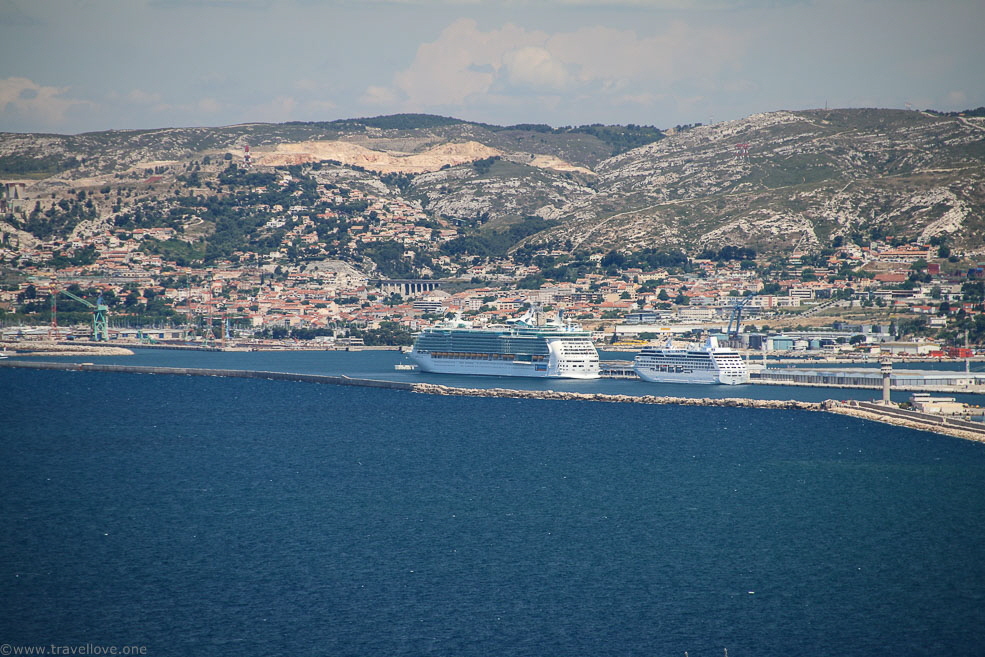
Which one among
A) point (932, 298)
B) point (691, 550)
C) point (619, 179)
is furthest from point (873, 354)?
point (619, 179)

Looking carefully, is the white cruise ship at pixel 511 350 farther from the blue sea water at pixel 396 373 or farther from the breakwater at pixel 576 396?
the breakwater at pixel 576 396

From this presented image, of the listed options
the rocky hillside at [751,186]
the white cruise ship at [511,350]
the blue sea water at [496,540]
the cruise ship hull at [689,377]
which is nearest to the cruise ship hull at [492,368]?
the white cruise ship at [511,350]

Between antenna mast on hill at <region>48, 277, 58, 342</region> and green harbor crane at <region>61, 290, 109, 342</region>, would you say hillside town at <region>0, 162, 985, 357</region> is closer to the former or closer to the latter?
antenna mast on hill at <region>48, 277, 58, 342</region>

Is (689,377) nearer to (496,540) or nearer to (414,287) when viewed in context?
(496,540)

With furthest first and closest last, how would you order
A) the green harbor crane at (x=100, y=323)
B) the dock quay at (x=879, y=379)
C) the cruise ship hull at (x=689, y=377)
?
the green harbor crane at (x=100, y=323) → the cruise ship hull at (x=689, y=377) → the dock quay at (x=879, y=379)

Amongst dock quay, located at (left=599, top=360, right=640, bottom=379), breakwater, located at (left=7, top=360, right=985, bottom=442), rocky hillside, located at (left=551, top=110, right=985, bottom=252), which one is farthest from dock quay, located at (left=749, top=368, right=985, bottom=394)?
rocky hillside, located at (left=551, top=110, right=985, bottom=252)

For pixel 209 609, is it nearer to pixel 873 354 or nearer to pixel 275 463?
pixel 275 463
